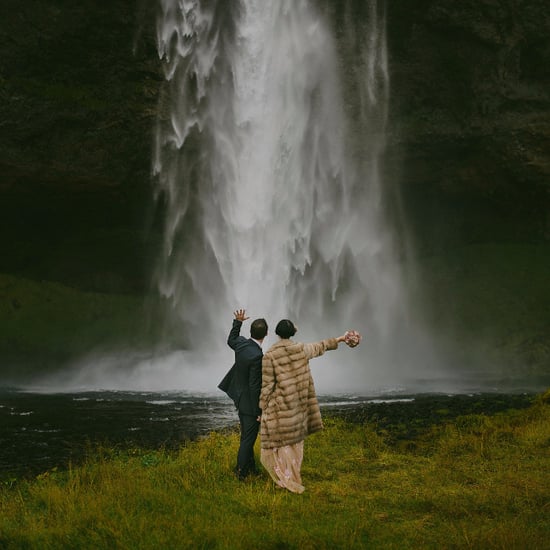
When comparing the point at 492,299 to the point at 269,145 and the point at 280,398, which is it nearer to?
the point at 269,145

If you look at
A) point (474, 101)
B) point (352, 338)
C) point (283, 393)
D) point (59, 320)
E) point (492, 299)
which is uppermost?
point (474, 101)

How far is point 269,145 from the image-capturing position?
3338 centimetres

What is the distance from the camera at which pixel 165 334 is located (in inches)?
1604

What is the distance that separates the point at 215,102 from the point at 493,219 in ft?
60.6

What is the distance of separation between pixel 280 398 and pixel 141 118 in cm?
2841

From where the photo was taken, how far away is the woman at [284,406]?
802 centimetres

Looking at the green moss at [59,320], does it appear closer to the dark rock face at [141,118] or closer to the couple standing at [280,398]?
the dark rock face at [141,118]

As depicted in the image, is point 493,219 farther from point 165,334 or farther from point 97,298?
point 97,298

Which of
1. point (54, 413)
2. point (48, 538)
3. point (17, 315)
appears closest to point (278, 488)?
point (48, 538)

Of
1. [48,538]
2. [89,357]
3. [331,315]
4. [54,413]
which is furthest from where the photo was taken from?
[331,315]

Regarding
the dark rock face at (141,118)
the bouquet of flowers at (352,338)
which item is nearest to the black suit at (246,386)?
the bouquet of flowers at (352,338)

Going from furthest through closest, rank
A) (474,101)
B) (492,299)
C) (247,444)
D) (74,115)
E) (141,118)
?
(492,299) → (474,101) → (141,118) → (74,115) → (247,444)

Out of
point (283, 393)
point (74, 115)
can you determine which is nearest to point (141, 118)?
point (74, 115)

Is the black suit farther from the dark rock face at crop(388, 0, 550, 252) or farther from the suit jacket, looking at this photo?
the dark rock face at crop(388, 0, 550, 252)
